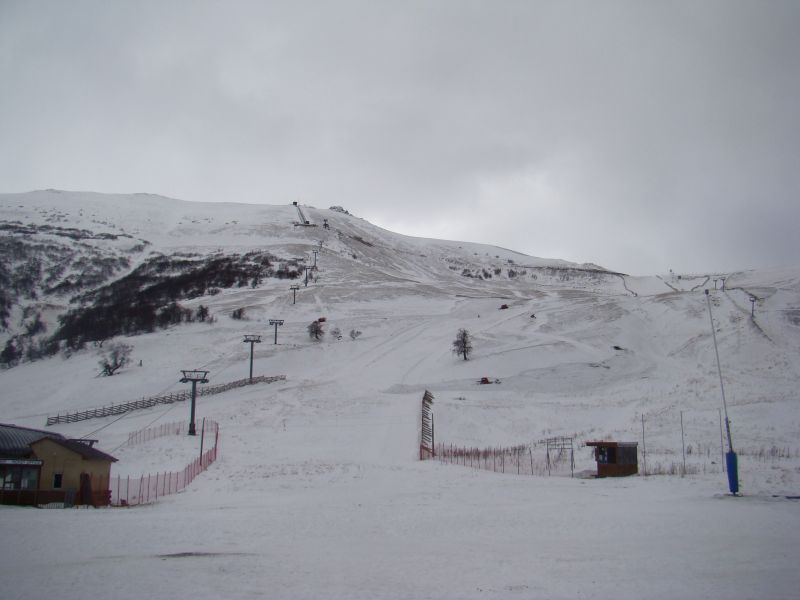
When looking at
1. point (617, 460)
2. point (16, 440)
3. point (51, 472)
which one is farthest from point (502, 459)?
point (16, 440)

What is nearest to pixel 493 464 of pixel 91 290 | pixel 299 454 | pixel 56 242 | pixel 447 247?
pixel 299 454

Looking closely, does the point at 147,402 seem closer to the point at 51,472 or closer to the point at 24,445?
the point at 24,445

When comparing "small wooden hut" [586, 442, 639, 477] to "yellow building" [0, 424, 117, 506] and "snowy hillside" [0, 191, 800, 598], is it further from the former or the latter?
"yellow building" [0, 424, 117, 506]

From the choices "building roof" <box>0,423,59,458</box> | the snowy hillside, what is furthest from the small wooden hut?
"building roof" <box>0,423,59,458</box>

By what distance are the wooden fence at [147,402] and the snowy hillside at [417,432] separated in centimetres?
195

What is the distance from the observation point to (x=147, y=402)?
Answer: 52.5m

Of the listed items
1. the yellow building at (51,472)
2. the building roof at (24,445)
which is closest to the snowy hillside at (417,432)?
the yellow building at (51,472)

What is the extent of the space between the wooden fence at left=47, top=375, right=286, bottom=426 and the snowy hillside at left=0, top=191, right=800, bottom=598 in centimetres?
195

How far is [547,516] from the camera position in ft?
56.6

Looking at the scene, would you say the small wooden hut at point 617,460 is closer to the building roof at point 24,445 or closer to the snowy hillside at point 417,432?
the snowy hillside at point 417,432

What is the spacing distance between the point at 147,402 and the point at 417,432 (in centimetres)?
2627

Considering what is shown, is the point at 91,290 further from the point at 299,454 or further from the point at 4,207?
the point at 299,454

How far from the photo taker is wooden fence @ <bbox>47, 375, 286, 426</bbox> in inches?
1940

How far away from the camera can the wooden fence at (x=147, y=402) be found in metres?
49.3
